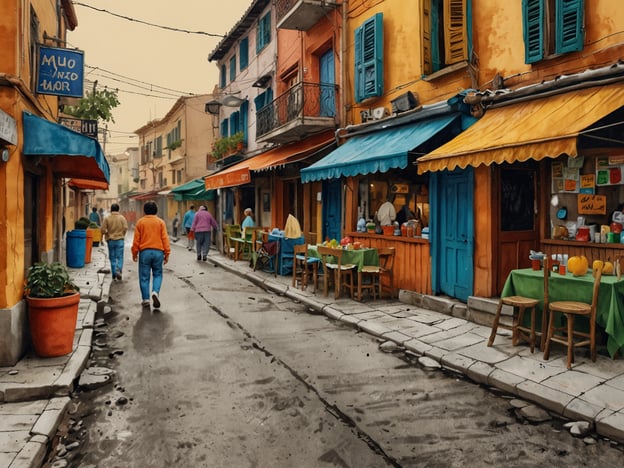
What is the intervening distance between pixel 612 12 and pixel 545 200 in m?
2.86

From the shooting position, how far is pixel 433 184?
8.77m

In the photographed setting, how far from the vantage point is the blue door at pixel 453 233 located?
7.94 m

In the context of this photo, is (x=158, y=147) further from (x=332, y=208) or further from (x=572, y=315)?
(x=572, y=315)

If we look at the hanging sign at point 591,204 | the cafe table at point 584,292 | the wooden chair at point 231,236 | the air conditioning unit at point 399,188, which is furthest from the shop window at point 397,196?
the wooden chair at point 231,236

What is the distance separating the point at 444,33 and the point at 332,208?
5.62m

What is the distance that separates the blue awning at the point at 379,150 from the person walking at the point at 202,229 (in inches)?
266

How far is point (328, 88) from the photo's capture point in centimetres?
1280

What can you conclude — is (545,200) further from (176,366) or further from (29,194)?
(29,194)

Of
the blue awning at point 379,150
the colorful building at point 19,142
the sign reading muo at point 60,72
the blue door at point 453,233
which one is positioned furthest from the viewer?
the blue awning at point 379,150

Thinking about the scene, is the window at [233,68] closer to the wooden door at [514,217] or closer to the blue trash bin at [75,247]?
the blue trash bin at [75,247]

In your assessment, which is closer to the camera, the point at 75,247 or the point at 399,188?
the point at 399,188

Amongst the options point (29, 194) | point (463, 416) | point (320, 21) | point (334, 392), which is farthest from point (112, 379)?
point (320, 21)

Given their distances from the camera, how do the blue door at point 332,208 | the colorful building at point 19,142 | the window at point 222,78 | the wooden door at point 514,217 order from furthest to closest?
the window at point 222,78 → the blue door at point 332,208 → the wooden door at point 514,217 → the colorful building at point 19,142

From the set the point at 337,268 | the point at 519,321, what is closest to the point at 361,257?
the point at 337,268
